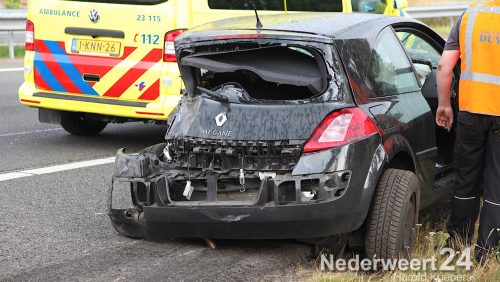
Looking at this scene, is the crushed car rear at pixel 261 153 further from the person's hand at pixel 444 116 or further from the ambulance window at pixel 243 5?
the ambulance window at pixel 243 5

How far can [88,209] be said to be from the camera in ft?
21.4

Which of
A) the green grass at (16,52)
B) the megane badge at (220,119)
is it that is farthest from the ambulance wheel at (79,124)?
the green grass at (16,52)

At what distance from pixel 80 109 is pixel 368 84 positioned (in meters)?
4.09

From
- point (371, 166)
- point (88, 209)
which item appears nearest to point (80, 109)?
point (88, 209)

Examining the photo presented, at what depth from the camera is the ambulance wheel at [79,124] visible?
31.7 feet

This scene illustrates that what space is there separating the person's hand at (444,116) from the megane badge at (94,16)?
13.3ft

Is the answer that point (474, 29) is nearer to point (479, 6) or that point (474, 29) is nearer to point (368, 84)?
point (479, 6)

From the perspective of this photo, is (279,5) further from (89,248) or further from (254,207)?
(254,207)

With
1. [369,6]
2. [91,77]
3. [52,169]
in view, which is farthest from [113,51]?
[369,6]

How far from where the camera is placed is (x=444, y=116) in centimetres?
562

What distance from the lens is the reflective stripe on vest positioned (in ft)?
17.2

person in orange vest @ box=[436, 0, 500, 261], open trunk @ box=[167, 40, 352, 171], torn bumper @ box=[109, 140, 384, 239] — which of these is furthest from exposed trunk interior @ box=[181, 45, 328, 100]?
person in orange vest @ box=[436, 0, 500, 261]

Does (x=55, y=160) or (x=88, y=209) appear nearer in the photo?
(x=88, y=209)

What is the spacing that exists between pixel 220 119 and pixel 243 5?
3.86 metres
